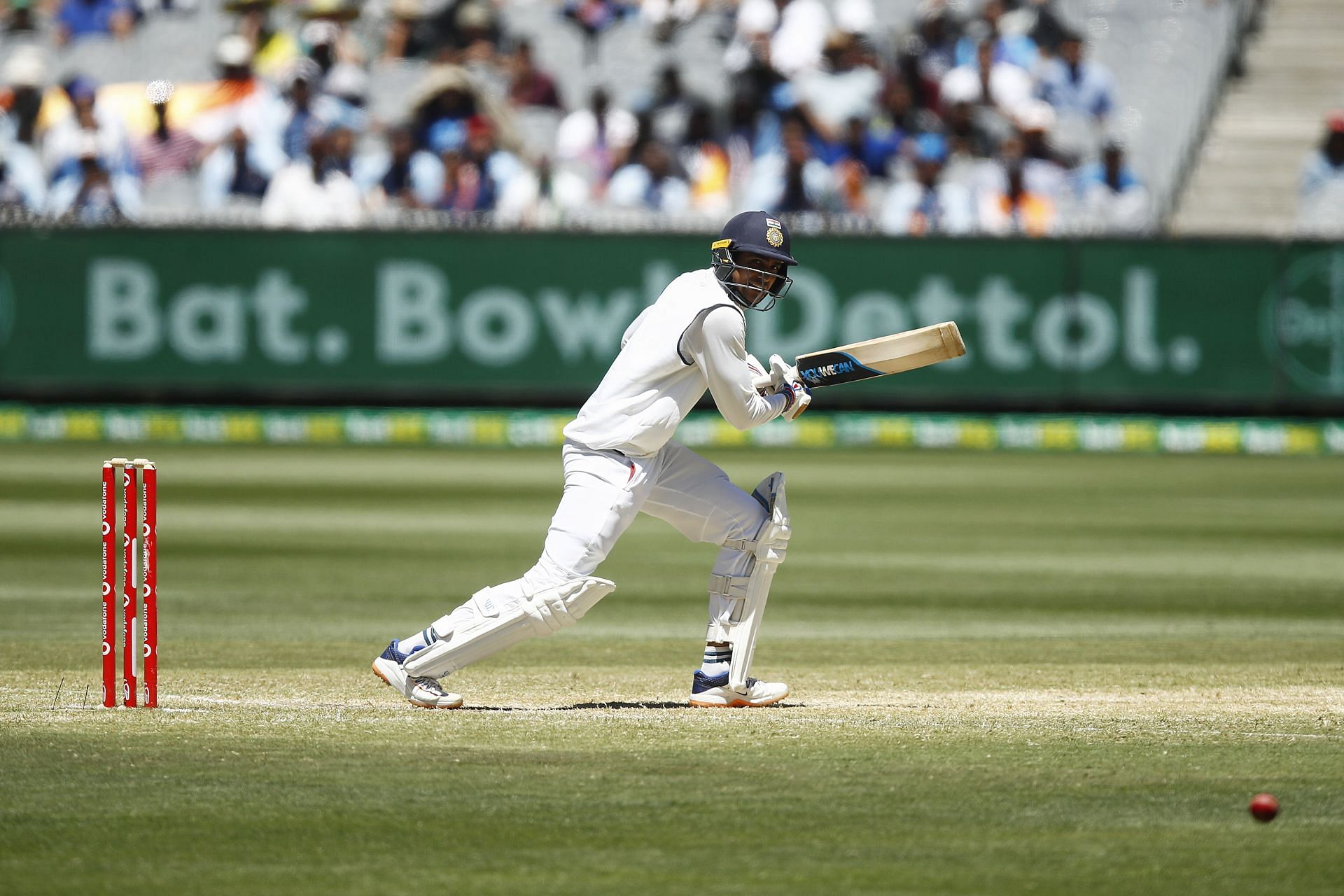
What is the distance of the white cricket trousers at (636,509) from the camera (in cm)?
682

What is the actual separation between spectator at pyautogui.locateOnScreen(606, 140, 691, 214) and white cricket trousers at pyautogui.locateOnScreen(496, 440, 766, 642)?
A: 14.2m

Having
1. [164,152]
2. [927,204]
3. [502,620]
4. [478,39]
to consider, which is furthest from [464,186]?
[502,620]

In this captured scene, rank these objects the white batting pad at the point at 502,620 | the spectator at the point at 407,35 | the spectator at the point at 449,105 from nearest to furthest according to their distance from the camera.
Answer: the white batting pad at the point at 502,620 → the spectator at the point at 449,105 → the spectator at the point at 407,35

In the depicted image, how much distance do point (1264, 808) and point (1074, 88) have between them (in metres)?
18.3

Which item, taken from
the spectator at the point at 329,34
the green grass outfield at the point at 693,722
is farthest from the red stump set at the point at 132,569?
the spectator at the point at 329,34

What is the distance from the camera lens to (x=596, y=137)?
72.3 ft

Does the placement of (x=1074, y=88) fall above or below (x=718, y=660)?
above

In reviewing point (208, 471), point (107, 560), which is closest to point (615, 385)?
point (107, 560)

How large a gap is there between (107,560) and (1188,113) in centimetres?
1825

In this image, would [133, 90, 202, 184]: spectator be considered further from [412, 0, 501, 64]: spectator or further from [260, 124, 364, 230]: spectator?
[412, 0, 501, 64]: spectator

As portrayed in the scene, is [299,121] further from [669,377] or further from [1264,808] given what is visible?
[1264,808]

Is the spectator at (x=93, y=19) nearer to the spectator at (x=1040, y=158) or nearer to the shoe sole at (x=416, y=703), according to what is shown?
the spectator at (x=1040, y=158)

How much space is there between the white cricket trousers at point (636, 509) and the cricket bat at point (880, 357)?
19.6 inches

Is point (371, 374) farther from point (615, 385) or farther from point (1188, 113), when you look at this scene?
point (615, 385)
